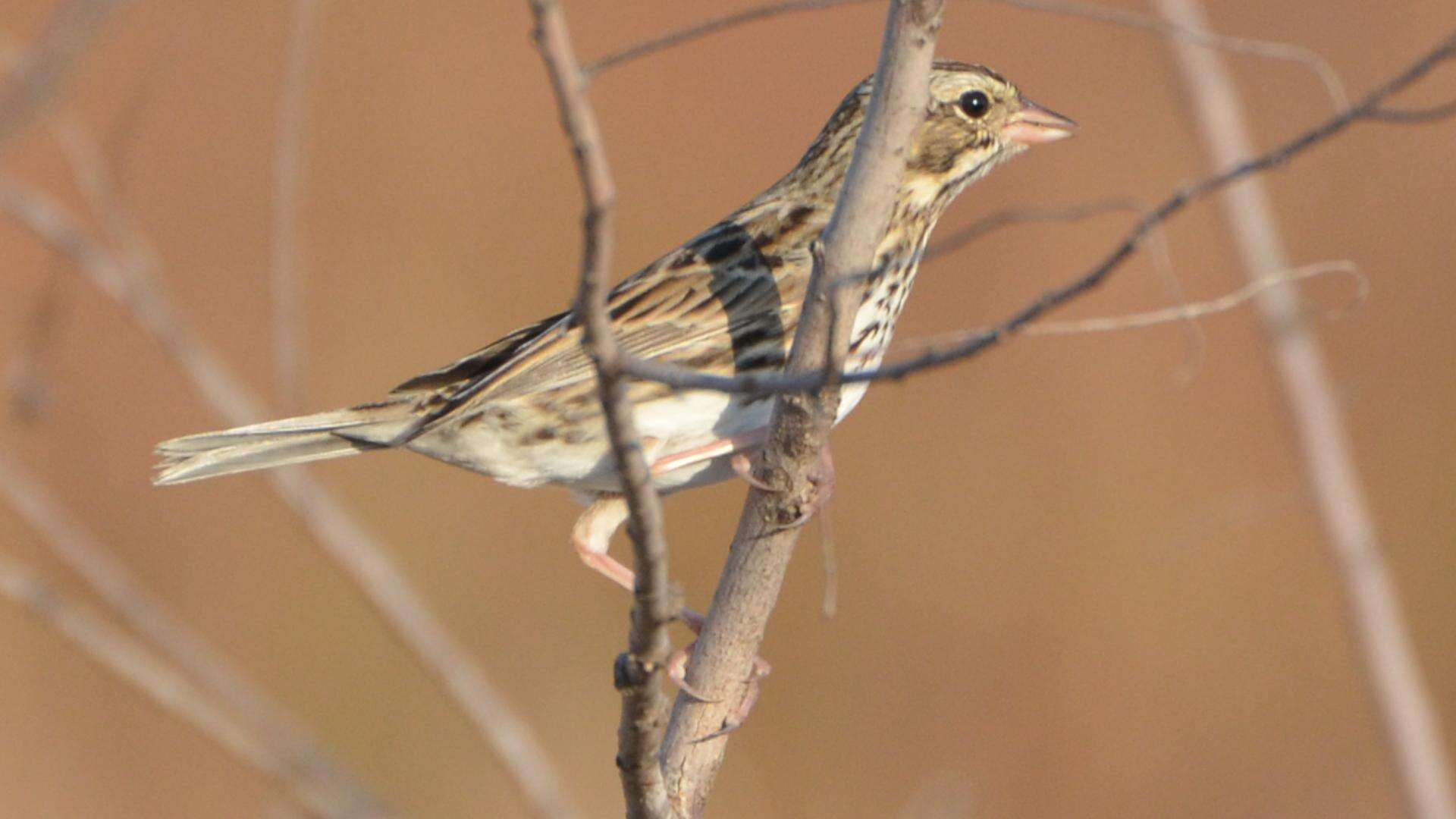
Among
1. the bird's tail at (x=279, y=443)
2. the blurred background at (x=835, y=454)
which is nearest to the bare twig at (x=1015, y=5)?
the bird's tail at (x=279, y=443)

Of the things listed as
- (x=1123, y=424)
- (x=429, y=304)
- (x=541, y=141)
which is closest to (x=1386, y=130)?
(x=1123, y=424)

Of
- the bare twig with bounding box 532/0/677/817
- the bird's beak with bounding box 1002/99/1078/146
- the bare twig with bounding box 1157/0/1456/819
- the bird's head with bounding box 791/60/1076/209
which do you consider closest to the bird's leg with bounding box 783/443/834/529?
the bare twig with bounding box 532/0/677/817

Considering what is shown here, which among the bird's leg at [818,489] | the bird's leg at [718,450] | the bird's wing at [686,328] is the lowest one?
the bird's leg at [818,489]

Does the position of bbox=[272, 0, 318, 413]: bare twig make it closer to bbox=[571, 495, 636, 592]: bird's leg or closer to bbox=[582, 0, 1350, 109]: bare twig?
bbox=[571, 495, 636, 592]: bird's leg

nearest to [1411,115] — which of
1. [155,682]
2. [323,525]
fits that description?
[323,525]

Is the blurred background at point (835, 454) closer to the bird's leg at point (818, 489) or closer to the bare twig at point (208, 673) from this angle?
the bare twig at point (208, 673)

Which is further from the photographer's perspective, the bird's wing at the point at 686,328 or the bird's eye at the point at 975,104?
the bird's eye at the point at 975,104
